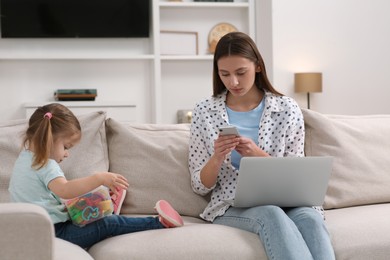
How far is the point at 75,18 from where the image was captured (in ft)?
18.5

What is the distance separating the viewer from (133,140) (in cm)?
242

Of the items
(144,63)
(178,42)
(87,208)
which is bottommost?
(87,208)

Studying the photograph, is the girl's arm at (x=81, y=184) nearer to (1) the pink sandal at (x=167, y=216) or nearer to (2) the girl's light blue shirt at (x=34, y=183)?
(2) the girl's light blue shirt at (x=34, y=183)

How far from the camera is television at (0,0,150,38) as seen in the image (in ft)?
18.1

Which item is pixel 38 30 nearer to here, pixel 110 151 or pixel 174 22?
pixel 174 22

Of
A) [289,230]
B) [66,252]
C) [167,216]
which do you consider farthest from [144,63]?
[66,252]

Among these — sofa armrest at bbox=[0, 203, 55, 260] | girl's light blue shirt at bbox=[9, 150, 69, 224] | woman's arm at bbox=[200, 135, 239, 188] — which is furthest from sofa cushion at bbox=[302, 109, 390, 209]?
sofa armrest at bbox=[0, 203, 55, 260]

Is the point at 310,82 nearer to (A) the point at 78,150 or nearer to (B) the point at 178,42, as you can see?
(B) the point at 178,42

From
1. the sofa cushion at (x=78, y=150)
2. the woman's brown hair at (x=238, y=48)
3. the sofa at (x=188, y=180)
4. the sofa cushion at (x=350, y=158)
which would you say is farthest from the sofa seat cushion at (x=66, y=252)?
the sofa cushion at (x=350, y=158)

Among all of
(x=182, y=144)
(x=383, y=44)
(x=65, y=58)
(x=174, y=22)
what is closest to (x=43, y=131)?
(x=182, y=144)

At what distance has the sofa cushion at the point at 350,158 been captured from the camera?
2.45 m

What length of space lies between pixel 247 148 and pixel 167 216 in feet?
1.13

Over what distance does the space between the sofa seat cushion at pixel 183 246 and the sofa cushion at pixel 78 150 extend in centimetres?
38

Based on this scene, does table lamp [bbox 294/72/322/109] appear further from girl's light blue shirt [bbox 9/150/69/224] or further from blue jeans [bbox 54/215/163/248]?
girl's light blue shirt [bbox 9/150/69/224]
